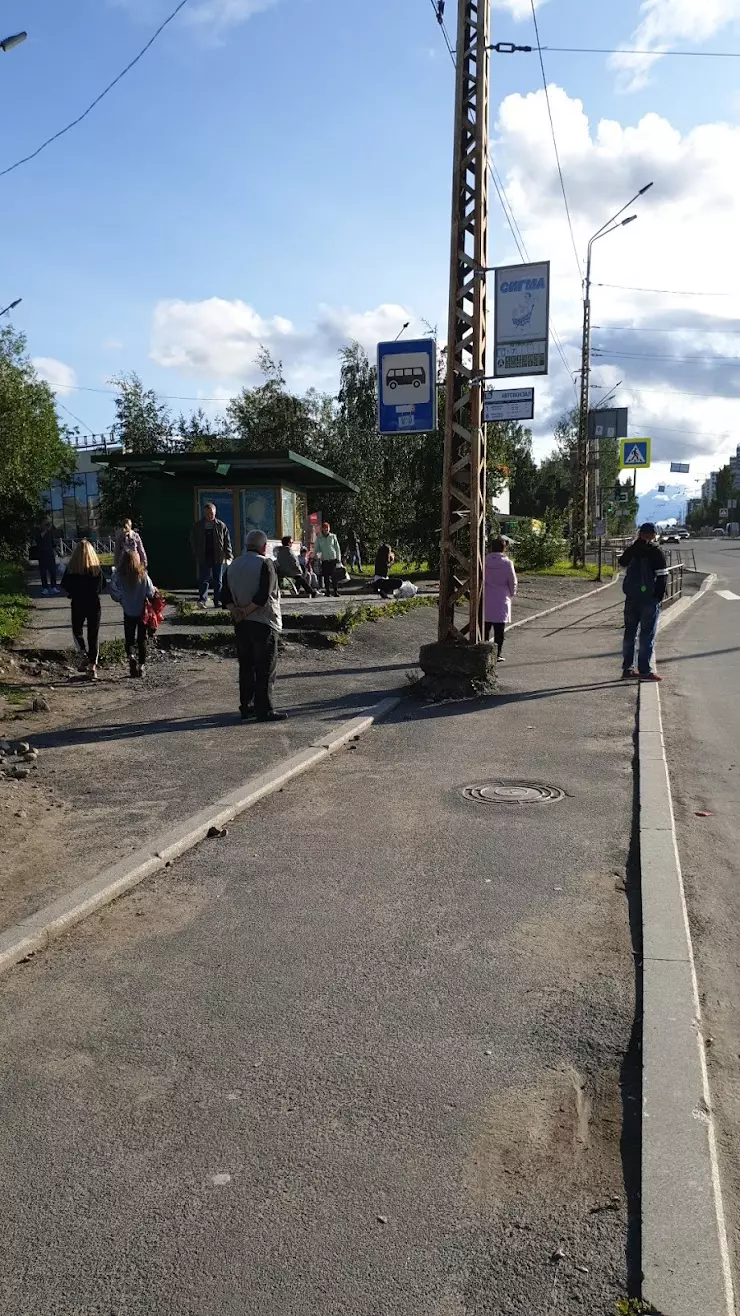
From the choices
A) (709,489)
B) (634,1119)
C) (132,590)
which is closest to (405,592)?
(132,590)

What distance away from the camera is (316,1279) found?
242 cm

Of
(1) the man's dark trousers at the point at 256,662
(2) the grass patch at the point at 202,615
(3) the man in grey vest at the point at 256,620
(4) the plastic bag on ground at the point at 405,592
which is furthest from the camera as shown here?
(4) the plastic bag on ground at the point at 405,592

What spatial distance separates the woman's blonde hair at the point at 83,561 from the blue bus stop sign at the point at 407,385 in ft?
13.8

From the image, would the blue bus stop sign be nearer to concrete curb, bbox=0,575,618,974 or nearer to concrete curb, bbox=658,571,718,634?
concrete curb, bbox=0,575,618,974

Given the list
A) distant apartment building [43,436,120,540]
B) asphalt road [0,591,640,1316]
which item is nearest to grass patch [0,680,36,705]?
asphalt road [0,591,640,1316]

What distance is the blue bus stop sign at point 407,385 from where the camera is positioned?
43.2ft

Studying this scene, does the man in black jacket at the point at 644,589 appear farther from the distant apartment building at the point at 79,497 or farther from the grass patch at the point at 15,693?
the distant apartment building at the point at 79,497

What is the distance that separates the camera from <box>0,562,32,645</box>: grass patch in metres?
14.3

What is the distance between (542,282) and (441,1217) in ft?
32.3

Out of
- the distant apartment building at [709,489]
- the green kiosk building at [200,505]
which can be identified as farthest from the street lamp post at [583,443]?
the distant apartment building at [709,489]

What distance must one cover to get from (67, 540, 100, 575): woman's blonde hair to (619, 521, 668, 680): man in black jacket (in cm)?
626

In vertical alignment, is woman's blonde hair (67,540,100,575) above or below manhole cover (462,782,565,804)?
above

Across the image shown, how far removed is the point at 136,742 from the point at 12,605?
413 inches

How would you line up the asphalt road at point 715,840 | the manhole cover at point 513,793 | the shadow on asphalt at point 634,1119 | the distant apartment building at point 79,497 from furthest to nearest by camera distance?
the distant apartment building at point 79,497, the manhole cover at point 513,793, the asphalt road at point 715,840, the shadow on asphalt at point 634,1119
